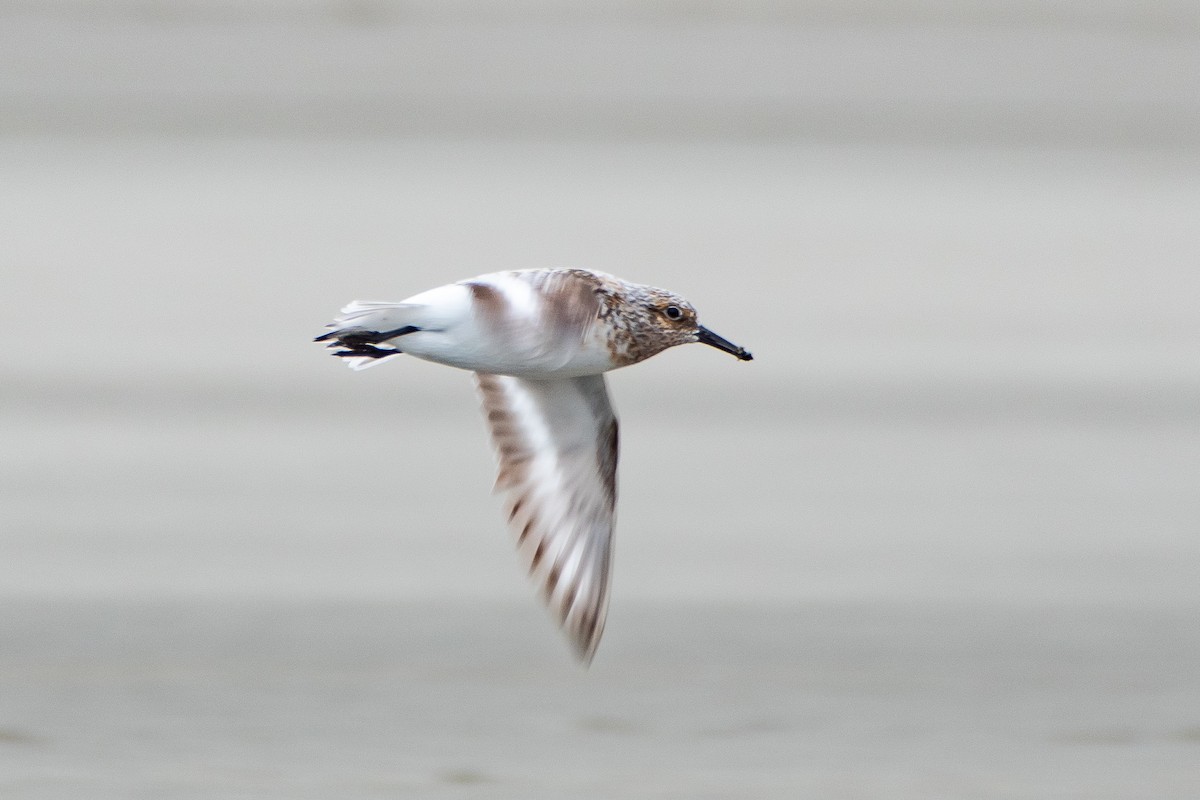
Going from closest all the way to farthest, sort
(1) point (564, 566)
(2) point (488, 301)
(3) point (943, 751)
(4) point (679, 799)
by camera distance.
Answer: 1. (2) point (488, 301)
2. (1) point (564, 566)
3. (4) point (679, 799)
4. (3) point (943, 751)

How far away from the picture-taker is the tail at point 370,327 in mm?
2002

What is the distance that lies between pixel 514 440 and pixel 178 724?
3.32ft

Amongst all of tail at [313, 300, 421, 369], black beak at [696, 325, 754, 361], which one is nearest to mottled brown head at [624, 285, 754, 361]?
black beak at [696, 325, 754, 361]

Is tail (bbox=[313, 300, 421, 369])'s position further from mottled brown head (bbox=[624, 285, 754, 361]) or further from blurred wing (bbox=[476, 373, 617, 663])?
blurred wing (bbox=[476, 373, 617, 663])

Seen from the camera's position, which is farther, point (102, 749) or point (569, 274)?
point (102, 749)

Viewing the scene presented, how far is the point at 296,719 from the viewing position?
3195 millimetres

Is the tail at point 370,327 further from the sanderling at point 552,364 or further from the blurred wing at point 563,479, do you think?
the blurred wing at point 563,479

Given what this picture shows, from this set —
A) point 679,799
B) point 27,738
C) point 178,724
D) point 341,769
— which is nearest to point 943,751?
point 679,799

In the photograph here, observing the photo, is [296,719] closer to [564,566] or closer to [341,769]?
[341,769]

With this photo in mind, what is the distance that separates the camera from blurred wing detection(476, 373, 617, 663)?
2.44 meters

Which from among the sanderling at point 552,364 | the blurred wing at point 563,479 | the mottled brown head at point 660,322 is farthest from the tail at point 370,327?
the blurred wing at point 563,479

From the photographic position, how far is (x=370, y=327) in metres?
2.01

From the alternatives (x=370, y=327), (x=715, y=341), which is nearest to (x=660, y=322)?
(x=715, y=341)

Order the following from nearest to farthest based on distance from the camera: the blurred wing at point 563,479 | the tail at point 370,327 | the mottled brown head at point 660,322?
the tail at point 370,327 < the mottled brown head at point 660,322 < the blurred wing at point 563,479
